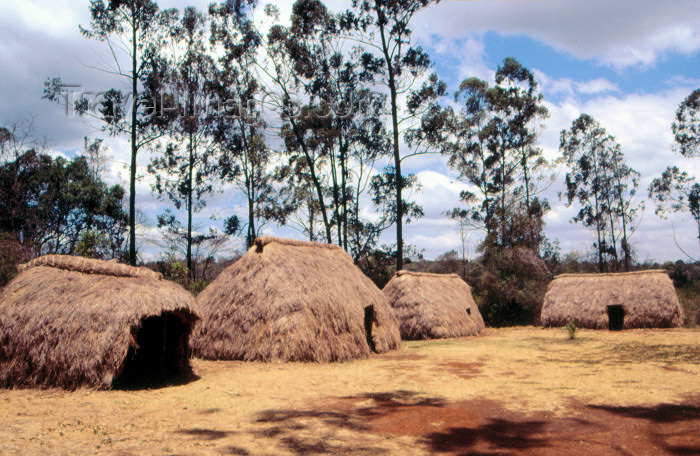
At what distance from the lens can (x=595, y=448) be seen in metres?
4.76

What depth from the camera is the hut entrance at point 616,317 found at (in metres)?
18.8

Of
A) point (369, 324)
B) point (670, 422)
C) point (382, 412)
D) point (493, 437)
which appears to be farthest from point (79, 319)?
point (670, 422)

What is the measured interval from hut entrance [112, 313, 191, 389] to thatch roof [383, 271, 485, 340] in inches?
348

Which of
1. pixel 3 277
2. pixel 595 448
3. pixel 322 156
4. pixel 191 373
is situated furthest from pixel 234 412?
pixel 322 156

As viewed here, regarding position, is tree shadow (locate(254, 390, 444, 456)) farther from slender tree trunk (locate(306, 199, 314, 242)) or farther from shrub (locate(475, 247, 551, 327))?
slender tree trunk (locate(306, 199, 314, 242))

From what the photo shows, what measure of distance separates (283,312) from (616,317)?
14.7 m

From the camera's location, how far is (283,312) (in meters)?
10.3

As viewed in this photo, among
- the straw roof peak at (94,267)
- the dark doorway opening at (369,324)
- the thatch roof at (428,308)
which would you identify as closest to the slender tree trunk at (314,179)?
the thatch roof at (428,308)

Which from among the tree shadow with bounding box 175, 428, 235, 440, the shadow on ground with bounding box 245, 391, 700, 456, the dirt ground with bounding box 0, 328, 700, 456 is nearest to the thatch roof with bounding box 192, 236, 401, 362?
the dirt ground with bounding box 0, 328, 700, 456

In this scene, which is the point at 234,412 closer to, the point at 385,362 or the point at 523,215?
the point at 385,362

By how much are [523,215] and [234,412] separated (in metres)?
23.5

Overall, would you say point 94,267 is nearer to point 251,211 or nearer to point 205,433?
point 205,433

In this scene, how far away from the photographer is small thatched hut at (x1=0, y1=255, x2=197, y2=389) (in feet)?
24.2

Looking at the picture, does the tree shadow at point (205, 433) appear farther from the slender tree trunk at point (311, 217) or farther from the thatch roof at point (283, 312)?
the slender tree trunk at point (311, 217)
